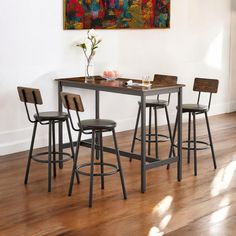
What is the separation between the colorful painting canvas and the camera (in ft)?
21.2

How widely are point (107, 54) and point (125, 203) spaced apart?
9.40ft

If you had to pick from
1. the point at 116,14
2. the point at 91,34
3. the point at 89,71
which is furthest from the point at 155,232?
the point at 116,14

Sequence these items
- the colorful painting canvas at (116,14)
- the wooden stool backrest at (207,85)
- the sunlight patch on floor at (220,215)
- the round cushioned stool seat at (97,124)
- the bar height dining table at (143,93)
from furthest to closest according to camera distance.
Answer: the colorful painting canvas at (116,14) → the wooden stool backrest at (207,85) → the bar height dining table at (143,93) → the round cushioned stool seat at (97,124) → the sunlight patch on floor at (220,215)

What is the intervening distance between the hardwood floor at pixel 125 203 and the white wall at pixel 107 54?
0.75 metres

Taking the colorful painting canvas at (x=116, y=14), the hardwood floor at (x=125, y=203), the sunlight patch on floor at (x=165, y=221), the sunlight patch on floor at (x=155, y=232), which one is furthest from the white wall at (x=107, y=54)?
the sunlight patch on floor at (x=155, y=232)

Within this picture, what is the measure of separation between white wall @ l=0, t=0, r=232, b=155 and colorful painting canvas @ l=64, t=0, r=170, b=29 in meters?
0.09

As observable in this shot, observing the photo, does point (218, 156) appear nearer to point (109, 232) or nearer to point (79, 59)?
point (79, 59)

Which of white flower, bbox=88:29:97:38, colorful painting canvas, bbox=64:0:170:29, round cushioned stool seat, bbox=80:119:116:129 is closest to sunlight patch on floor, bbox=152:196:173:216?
round cushioned stool seat, bbox=80:119:116:129

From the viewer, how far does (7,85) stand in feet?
19.5

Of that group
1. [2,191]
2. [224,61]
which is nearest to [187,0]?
[224,61]

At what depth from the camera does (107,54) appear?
22.7 feet

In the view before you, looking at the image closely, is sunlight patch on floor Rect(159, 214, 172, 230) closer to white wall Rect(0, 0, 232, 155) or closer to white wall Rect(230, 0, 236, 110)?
white wall Rect(0, 0, 232, 155)

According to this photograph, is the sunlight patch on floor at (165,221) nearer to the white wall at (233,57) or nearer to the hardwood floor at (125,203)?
the hardwood floor at (125,203)

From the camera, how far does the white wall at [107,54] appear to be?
5.98m
